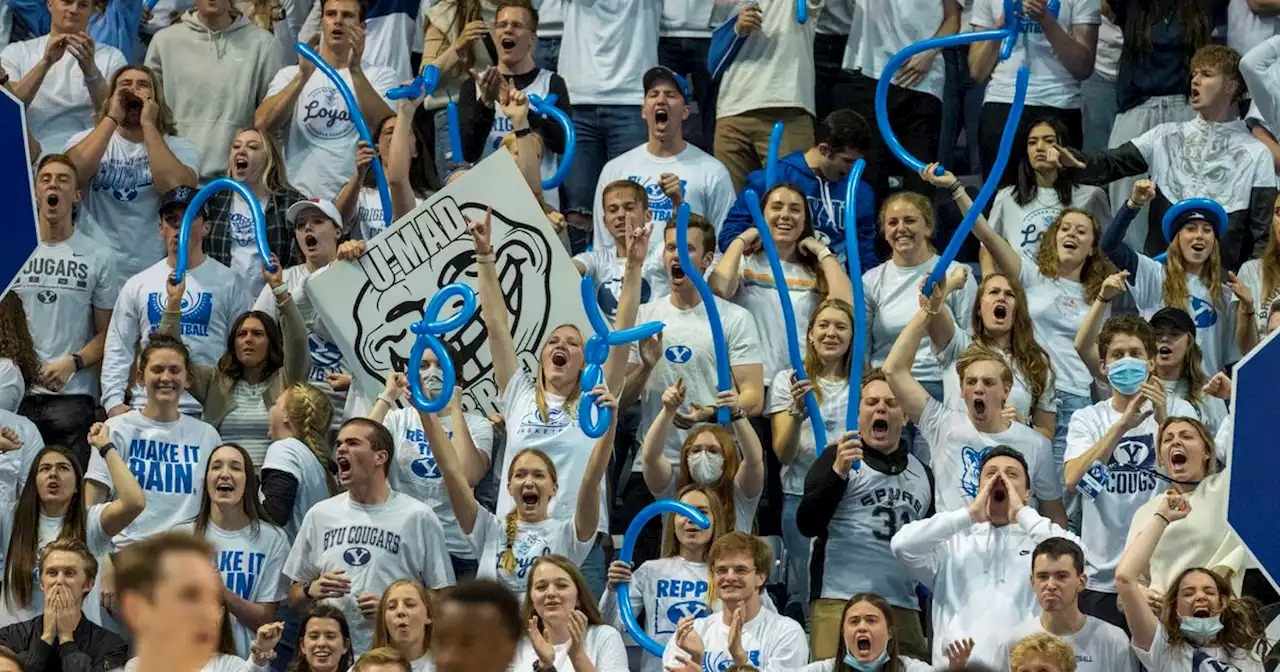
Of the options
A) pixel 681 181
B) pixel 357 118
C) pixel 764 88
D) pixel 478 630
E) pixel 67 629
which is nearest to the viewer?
pixel 478 630

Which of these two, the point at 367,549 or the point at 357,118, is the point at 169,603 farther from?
the point at 357,118

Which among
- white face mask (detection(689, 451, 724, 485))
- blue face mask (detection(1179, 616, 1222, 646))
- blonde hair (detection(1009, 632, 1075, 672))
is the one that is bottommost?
blonde hair (detection(1009, 632, 1075, 672))

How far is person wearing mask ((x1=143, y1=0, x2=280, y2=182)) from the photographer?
1274 centimetres

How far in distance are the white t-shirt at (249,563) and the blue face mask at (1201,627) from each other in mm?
3447

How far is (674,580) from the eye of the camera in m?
9.98

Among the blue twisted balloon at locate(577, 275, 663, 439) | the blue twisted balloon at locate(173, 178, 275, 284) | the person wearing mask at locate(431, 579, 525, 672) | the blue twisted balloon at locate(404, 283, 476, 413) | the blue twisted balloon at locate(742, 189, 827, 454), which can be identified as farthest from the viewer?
the blue twisted balloon at locate(173, 178, 275, 284)

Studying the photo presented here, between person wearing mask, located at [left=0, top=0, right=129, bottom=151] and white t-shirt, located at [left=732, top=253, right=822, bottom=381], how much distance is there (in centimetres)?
324

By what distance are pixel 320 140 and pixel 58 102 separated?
4.26 ft

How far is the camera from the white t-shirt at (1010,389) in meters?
10.6

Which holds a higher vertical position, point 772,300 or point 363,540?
point 772,300

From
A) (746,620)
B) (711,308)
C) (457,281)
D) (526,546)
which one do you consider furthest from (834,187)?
(746,620)

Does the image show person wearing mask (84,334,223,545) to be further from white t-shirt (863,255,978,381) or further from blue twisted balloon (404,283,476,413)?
white t-shirt (863,255,978,381)

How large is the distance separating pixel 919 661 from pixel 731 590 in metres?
0.74

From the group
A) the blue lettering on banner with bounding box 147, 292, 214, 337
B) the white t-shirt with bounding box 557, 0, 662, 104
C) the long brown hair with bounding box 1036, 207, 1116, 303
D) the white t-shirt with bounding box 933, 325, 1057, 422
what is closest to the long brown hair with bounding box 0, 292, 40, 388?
the blue lettering on banner with bounding box 147, 292, 214, 337
